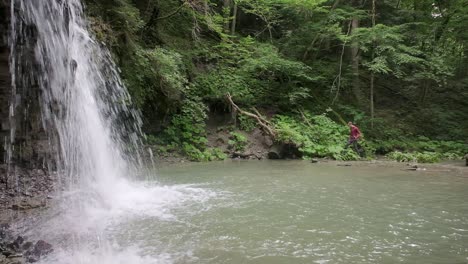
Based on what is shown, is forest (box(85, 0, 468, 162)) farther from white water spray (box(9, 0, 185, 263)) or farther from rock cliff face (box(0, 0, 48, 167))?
rock cliff face (box(0, 0, 48, 167))

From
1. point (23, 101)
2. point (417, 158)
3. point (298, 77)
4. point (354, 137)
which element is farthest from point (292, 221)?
point (298, 77)

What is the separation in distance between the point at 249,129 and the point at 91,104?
34.1ft

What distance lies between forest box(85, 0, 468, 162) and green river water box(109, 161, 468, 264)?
546 centimetres

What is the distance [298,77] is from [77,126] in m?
15.4

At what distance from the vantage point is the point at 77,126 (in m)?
7.80

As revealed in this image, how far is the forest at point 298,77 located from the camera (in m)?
15.4

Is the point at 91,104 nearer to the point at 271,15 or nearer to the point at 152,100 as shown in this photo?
the point at 152,100

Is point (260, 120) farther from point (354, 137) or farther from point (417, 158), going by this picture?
point (417, 158)

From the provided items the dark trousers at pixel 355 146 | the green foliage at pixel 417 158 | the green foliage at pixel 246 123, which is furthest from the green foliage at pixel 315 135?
the green foliage at pixel 417 158

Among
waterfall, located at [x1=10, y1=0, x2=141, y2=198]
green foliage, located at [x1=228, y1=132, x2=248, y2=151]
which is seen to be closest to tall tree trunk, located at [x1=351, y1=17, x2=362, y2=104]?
green foliage, located at [x1=228, y1=132, x2=248, y2=151]

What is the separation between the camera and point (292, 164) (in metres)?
14.2

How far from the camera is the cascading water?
510 cm

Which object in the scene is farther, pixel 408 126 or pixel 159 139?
pixel 408 126

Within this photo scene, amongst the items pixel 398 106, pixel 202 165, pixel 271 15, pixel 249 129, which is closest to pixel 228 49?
pixel 271 15
